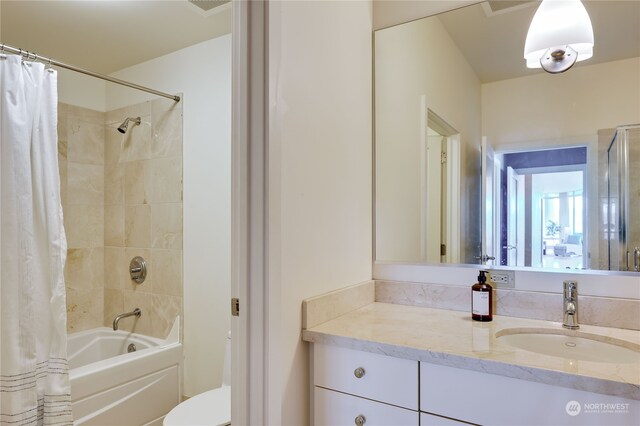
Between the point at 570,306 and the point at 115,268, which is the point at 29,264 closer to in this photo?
the point at 115,268

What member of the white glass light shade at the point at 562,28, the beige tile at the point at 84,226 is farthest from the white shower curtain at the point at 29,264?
the white glass light shade at the point at 562,28

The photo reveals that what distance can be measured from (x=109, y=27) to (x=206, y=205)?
1140 millimetres

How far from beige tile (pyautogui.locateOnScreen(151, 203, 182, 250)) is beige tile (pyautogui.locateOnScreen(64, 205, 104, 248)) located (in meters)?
0.56

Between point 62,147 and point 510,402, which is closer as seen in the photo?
point 510,402

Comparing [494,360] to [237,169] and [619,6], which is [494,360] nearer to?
[237,169]

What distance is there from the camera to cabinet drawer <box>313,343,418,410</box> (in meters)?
1.11

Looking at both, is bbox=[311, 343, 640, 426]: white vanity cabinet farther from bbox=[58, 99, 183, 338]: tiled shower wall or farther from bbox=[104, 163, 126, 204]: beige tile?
bbox=[104, 163, 126, 204]: beige tile

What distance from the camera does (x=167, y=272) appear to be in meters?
2.46

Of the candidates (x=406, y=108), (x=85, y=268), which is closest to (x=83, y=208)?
(x=85, y=268)

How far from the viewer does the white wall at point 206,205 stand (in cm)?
225

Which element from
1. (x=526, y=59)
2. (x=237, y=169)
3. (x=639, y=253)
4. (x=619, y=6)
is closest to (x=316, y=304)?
(x=237, y=169)

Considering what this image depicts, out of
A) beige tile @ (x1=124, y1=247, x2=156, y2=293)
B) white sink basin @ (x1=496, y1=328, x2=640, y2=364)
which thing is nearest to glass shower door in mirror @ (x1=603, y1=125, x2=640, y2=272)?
Answer: white sink basin @ (x1=496, y1=328, x2=640, y2=364)

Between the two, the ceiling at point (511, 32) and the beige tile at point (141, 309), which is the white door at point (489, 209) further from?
the beige tile at point (141, 309)

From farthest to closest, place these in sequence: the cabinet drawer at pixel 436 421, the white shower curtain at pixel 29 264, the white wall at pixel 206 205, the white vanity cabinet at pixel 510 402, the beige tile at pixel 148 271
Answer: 1. the beige tile at pixel 148 271
2. the white wall at pixel 206 205
3. the white shower curtain at pixel 29 264
4. the cabinet drawer at pixel 436 421
5. the white vanity cabinet at pixel 510 402
